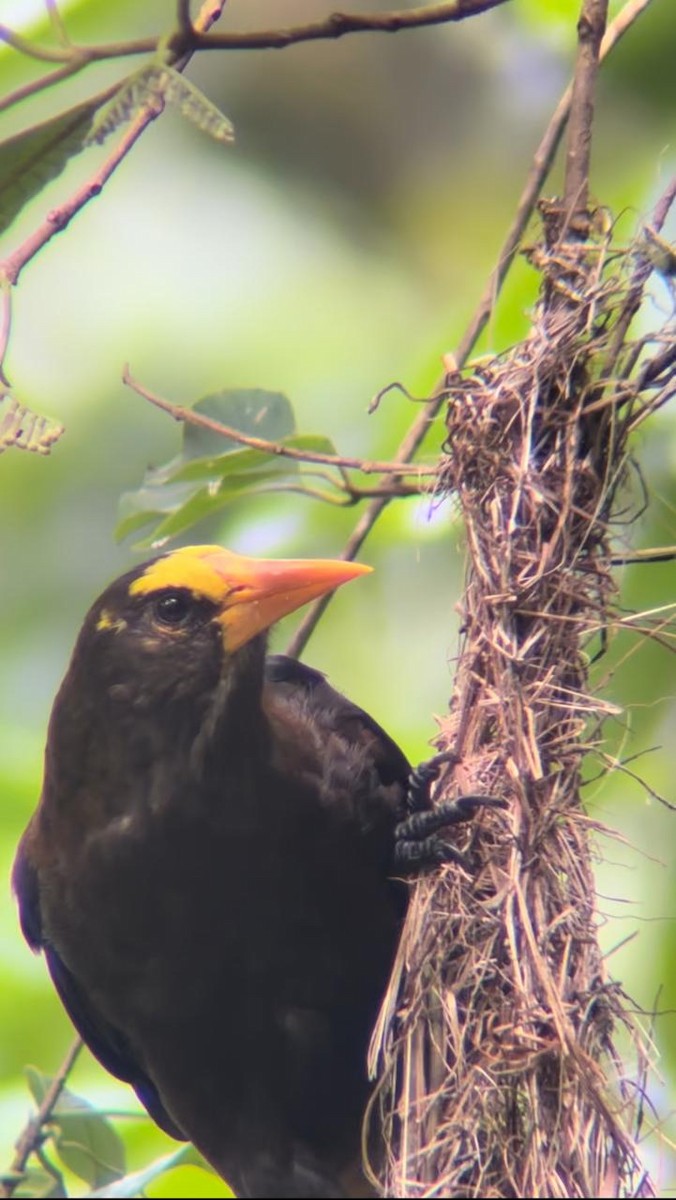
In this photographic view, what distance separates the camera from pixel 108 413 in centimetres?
543

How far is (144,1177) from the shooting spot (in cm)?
288

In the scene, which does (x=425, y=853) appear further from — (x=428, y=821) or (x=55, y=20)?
(x=55, y=20)

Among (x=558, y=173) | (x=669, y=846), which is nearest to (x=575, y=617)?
(x=669, y=846)

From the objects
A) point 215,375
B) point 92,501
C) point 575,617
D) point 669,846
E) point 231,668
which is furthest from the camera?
point 215,375

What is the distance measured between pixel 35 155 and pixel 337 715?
119cm

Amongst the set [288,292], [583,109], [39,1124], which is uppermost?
[288,292]

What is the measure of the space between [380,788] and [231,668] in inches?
14.7

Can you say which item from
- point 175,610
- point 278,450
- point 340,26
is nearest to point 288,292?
point 278,450

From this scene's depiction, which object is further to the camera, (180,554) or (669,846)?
(669,846)

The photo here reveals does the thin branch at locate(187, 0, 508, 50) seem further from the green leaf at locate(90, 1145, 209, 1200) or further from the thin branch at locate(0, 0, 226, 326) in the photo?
the green leaf at locate(90, 1145, 209, 1200)

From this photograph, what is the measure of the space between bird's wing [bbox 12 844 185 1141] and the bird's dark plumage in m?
0.10

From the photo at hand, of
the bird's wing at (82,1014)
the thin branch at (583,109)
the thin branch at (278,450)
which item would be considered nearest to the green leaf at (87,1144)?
the bird's wing at (82,1014)

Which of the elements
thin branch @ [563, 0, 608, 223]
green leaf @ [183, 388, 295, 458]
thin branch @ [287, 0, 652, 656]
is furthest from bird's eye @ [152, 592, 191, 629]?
thin branch @ [563, 0, 608, 223]

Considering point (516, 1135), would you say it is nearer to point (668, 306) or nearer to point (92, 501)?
point (668, 306)
